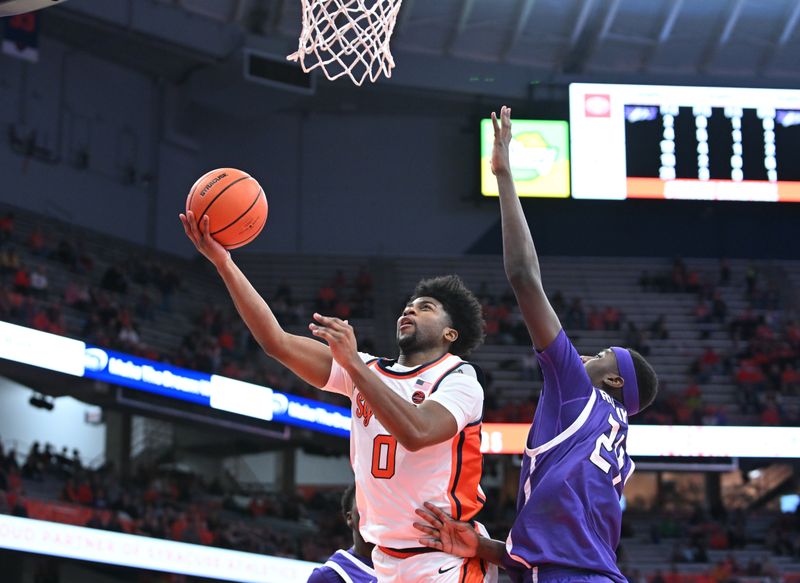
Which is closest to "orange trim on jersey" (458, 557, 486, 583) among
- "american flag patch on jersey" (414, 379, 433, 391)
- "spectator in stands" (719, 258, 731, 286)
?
"american flag patch on jersey" (414, 379, 433, 391)

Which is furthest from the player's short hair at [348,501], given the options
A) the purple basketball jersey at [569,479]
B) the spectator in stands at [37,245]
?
the spectator in stands at [37,245]

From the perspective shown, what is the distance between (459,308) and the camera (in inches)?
175

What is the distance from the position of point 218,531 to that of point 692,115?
9710mm

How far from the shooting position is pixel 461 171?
1016 inches

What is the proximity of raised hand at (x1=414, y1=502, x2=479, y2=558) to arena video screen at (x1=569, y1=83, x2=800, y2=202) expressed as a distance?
15.7 m

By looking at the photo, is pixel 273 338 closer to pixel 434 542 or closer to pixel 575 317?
pixel 434 542

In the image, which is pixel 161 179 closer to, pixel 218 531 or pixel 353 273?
pixel 353 273

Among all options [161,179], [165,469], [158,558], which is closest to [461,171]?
[161,179]

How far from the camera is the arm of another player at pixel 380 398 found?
3656 millimetres

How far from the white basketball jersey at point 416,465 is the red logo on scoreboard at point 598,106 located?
15.9 metres

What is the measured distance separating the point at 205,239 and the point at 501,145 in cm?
115

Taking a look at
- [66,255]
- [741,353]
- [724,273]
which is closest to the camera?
[66,255]

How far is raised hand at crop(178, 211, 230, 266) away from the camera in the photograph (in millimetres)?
4371

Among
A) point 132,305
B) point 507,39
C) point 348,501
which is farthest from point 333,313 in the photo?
point 348,501
